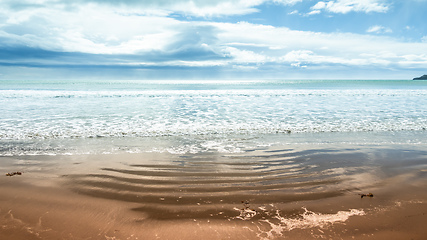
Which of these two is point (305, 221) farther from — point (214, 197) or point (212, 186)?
point (212, 186)

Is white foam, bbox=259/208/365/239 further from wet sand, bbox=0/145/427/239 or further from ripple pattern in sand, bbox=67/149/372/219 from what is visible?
ripple pattern in sand, bbox=67/149/372/219

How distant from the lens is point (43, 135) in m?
→ 10.6

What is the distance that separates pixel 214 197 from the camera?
16.1 feet

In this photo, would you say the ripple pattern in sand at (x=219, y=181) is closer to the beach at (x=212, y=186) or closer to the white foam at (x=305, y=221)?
the beach at (x=212, y=186)

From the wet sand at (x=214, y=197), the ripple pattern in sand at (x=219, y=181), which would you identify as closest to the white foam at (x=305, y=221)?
the wet sand at (x=214, y=197)

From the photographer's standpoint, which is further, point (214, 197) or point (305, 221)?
point (214, 197)

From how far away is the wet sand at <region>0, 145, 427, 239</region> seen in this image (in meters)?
3.85

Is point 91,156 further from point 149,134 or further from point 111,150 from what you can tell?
point 149,134

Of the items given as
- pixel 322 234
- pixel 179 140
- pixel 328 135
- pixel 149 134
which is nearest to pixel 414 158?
pixel 328 135

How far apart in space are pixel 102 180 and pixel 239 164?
3.44 meters

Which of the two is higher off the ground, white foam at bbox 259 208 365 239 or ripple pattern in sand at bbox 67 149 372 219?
ripple pattern in sand at bbox 67 149 372 219

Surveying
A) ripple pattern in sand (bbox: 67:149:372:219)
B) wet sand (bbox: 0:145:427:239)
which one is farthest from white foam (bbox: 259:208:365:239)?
ripple pattern in sand (bbox: 67:149:372:219)

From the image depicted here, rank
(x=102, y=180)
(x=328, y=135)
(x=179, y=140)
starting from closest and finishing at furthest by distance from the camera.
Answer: (x=102, y=180) → (x=179, y=140) → (x=328, y=135)

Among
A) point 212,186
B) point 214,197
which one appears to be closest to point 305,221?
point 214,197
